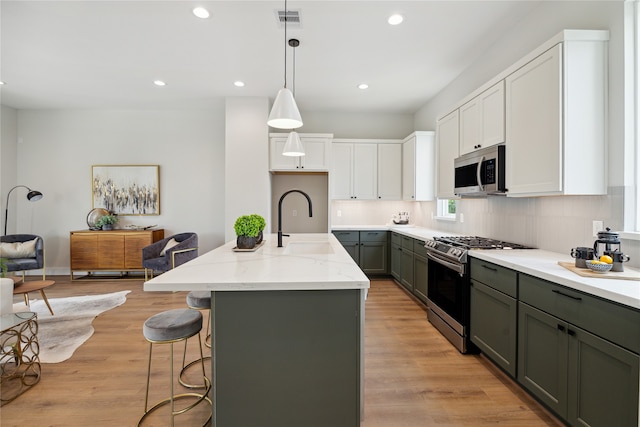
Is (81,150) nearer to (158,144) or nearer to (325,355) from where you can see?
(158,144)

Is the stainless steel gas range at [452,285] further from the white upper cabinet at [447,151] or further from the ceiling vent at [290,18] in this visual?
the ceiling vent at [290,18]

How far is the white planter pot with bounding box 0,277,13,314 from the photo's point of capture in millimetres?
2375

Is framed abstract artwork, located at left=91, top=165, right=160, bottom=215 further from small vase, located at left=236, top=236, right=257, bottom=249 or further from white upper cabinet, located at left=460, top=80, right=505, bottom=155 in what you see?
white upper cabinet, located at left=460, top=80, right=505, bottom=155

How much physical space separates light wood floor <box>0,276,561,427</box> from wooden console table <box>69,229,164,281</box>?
2094 mm

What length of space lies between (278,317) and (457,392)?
1468 millimetres

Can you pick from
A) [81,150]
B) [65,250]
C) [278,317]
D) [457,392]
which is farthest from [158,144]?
[457,392]

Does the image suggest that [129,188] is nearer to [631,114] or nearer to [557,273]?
[557,273]

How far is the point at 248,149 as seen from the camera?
494 centimetres

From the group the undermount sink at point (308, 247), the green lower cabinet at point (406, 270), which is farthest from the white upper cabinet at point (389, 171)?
the undermount sink at point (308, 247)

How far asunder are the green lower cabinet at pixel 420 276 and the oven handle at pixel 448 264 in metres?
0.35

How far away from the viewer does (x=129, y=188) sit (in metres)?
5.65

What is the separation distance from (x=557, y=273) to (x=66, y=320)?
181 inches

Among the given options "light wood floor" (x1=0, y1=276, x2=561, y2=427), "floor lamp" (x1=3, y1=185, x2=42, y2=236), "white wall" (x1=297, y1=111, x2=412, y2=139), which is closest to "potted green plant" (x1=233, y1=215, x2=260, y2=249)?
"light wood floor" (x1=0, y1=276, x2=561, y2=427)

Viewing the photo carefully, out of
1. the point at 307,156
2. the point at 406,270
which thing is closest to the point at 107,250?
the point at 307,156
